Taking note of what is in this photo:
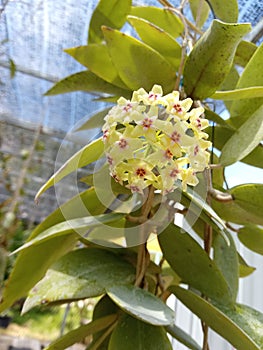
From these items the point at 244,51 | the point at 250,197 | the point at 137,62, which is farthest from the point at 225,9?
the point at 250,197

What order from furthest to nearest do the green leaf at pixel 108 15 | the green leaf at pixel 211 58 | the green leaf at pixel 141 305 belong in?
the green leaf at pixel 108 15
the green leaf at pixel 211 58
the green leaf at pixel 141 305

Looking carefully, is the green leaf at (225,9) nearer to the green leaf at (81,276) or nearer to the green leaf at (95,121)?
the green leaf at (95,121)

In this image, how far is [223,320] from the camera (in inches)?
15.4

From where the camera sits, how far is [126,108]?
380mm

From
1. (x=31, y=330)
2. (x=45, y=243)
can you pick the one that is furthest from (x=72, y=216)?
(x=31, y=330)

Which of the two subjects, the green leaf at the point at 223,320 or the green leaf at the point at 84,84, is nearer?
the green leaf at the point at 223,320

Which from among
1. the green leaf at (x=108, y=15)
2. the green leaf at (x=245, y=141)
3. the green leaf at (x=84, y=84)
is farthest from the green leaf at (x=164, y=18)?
the green leaf at (x=245, y=141)

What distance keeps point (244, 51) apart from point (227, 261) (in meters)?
0.32

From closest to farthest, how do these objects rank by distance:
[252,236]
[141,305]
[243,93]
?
[141,305]
[243,93]
[252,236]

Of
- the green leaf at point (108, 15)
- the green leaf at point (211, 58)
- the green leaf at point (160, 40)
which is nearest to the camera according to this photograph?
the green leaf at point (211, 58)

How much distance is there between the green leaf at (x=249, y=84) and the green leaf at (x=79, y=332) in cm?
30

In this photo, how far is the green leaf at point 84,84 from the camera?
62 centimetres

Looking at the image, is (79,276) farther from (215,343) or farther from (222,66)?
(215,343)

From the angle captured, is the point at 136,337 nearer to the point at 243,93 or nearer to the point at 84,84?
the point at 243,93
